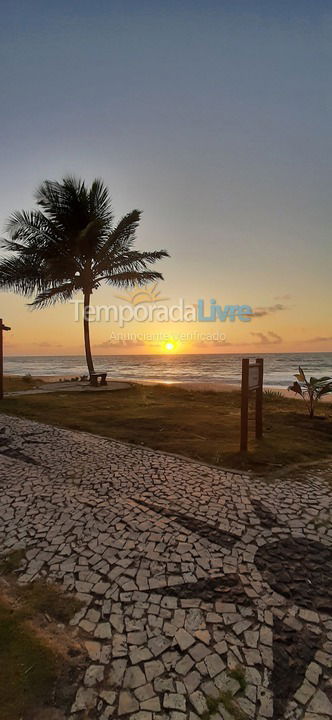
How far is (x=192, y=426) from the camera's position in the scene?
848 centimetres

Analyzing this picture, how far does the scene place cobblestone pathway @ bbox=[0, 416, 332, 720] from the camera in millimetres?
2014

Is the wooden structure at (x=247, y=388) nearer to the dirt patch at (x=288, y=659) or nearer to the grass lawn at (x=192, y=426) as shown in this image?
the grass lawn at (x=192, y=426)

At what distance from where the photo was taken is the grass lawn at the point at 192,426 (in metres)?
6.30

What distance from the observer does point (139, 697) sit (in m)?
1.97

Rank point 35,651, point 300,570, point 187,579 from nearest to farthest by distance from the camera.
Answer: point 35,651, point 187,579, point 300,570

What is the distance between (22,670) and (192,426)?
660 centimetres

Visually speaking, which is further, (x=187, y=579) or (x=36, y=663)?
(x=187, y=579)

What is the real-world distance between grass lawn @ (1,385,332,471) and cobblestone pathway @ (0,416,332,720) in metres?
0.97

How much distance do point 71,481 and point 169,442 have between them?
2.56m

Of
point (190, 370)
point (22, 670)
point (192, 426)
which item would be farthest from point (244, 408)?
point (190, 370)

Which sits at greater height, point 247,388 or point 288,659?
point 247,388

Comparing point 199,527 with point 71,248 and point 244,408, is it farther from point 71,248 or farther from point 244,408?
point 71,248

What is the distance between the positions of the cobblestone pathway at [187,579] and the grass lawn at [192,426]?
968mm

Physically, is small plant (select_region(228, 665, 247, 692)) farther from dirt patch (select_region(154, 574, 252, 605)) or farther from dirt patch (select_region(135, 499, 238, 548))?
dirt patch (select_region(135, 499, 238, 548))
